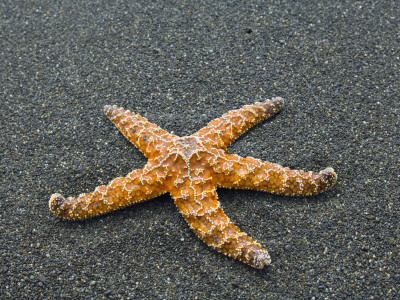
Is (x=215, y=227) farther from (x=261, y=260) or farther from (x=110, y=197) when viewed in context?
(x=110, y=197)

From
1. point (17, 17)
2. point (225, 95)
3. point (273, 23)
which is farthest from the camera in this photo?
point (17, 17)

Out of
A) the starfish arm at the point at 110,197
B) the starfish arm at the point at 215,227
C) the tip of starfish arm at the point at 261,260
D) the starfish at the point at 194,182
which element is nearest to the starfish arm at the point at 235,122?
the starfish at the point at 194,182

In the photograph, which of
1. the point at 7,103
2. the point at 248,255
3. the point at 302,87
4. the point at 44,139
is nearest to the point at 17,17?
the point at 7,103

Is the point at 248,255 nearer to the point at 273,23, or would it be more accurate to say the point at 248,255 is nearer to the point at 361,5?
the point at 273,23

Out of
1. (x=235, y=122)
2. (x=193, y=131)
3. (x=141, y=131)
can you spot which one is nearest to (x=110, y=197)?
(x=141, y=131)

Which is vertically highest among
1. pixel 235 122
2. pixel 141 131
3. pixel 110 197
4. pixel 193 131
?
pixel 235 122

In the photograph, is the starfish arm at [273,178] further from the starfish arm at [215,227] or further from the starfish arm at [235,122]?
the starfish arm at [235,122]
